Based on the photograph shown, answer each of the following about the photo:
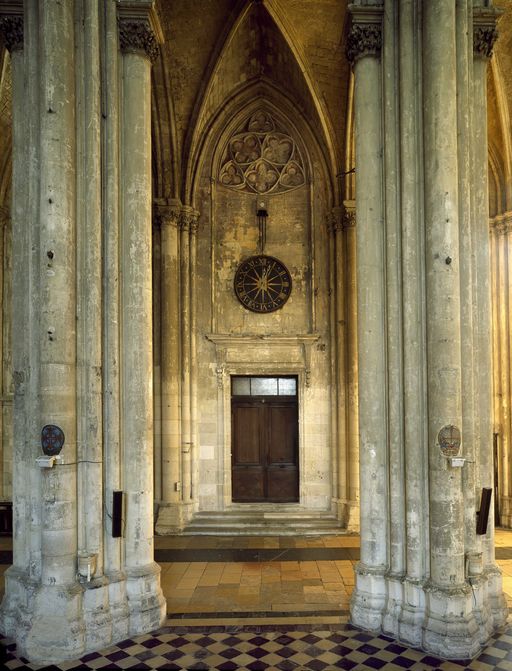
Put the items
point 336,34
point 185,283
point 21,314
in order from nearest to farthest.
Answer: point 21,314 → point 336,34 → point 185,283

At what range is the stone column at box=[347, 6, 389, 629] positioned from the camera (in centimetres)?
690

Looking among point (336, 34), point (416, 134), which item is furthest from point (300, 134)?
point (416, 134)

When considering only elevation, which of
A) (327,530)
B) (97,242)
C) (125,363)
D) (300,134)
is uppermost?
(300,134)

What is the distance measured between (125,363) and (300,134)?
839 cm

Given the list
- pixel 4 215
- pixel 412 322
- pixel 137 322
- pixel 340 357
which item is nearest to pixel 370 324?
pixel 412 322

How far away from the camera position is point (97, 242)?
686cm

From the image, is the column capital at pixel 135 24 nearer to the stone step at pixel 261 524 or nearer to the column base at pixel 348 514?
the stone step at pixel 261 524

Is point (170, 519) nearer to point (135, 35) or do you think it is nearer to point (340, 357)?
point (340, 357)

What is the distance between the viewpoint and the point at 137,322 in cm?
709

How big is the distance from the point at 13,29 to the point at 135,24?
1.51m


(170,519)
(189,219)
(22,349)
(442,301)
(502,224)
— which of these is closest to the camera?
(442,301)

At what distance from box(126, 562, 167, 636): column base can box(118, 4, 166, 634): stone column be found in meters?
0.01

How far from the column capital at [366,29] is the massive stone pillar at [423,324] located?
16 mm

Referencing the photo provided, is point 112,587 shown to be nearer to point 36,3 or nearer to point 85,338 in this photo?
point 85,338
